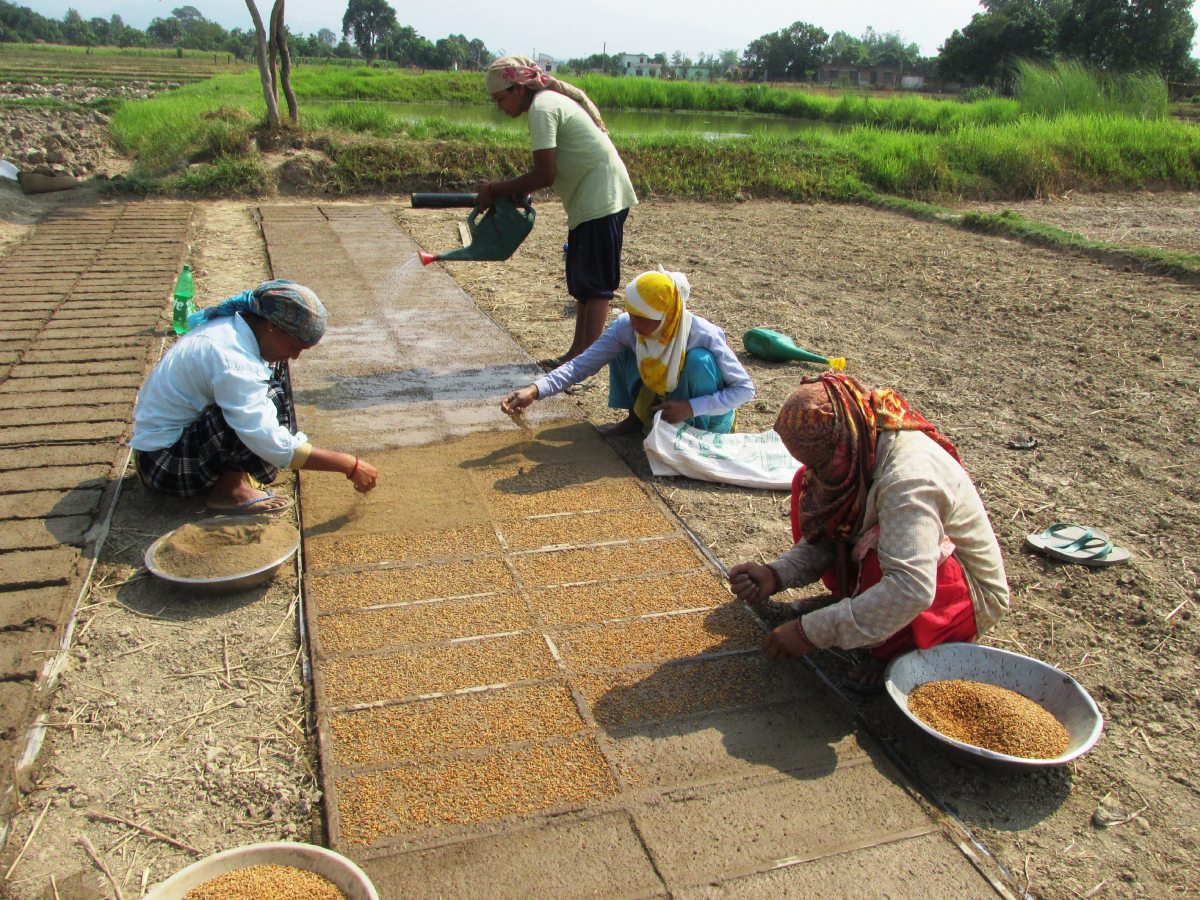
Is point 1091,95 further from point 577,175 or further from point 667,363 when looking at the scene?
point 667,363

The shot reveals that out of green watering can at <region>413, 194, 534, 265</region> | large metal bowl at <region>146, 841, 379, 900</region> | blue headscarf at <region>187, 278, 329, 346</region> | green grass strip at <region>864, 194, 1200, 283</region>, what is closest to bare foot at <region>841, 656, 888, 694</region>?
large metal bowl at <region>146, 841, 379, 900</region>

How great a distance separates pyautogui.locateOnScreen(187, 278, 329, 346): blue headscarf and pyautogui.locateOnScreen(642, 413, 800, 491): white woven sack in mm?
1451

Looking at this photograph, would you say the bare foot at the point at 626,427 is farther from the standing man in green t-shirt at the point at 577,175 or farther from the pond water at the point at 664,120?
the pond water at the point at 664,120

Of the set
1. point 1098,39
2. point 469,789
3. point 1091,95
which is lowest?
point 469,789

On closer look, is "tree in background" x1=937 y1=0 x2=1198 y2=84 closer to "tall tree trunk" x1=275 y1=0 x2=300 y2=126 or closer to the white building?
"tall tree trunk" x1=275 y1=0 x2=300 y2=126

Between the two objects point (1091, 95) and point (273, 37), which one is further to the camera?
point (1091, 95)

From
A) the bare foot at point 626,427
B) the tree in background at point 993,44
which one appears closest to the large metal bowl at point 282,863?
the bare foot at point 626,427

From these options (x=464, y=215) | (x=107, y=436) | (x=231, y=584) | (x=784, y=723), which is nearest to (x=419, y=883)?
(x=784, y=723)

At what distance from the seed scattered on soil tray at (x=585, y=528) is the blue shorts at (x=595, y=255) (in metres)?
1.68

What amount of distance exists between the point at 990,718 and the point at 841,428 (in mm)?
800

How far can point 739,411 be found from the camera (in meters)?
4.30

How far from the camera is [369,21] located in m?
98.8

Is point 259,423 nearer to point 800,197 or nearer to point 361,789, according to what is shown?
point 361,789

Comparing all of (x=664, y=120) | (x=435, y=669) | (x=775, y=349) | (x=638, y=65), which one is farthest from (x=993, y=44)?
(x=638, y=65)
